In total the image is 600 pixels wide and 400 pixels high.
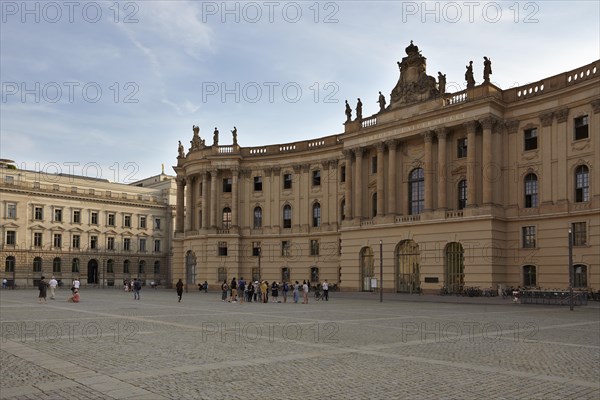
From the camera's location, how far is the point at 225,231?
2948 inches

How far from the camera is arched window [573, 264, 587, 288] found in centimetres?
4547

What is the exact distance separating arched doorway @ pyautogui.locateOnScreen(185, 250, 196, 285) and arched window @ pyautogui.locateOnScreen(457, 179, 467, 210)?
118ft

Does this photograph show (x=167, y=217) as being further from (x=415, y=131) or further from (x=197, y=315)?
(x=197, y=315)

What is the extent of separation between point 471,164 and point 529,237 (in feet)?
24.6

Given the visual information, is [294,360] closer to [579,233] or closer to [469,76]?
[579,233]

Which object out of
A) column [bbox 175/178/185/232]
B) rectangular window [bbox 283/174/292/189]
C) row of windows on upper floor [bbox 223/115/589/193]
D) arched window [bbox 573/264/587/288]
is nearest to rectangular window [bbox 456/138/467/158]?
row of windows on upper floor [bbox 223/115/589/193]

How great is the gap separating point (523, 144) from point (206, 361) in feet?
142

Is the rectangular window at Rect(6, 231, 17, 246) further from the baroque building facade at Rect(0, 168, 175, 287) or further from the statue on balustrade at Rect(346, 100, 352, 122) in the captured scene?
the statue on balustrade at Rect(346, 100, 352, 122)

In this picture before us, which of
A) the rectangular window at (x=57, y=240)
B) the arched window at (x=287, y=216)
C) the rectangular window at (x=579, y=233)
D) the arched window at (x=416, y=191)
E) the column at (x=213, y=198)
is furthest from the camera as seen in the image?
the rectangular window at (x=57, y=240)

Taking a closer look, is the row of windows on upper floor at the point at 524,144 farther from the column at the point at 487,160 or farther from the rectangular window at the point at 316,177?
the column at the point at 487,160

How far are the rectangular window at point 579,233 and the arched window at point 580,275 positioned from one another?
5.57 ft

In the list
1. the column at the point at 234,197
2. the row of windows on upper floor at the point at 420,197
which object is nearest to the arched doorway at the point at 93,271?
the row of windows on upper floor at the point at 420,197

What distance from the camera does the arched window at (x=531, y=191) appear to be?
165 feet

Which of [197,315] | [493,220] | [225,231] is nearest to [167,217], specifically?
[225,231]
